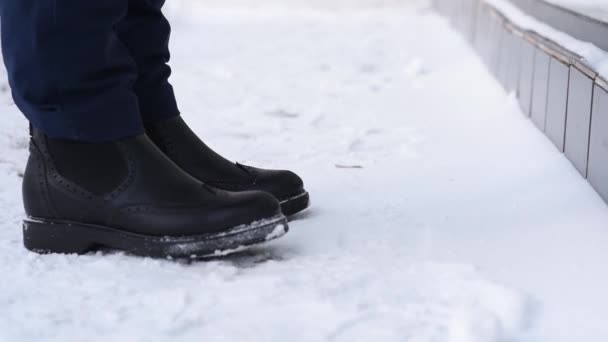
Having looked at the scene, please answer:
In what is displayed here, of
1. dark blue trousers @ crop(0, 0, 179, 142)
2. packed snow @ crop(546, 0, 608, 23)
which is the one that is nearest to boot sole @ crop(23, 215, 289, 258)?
dark blue trousers @ crop(0, 0, 179, 142)

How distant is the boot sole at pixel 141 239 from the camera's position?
100 centimetres

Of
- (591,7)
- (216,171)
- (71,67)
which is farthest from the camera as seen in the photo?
(591,7)

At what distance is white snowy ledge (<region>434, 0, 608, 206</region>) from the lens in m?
1.21

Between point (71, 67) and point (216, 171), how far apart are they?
10.7 inches

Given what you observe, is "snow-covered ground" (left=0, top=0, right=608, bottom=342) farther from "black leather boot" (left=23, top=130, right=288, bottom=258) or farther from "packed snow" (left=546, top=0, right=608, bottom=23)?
"packed snow" (left=546, top=0, right=608, bottom=23)

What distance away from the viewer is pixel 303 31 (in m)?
3.42

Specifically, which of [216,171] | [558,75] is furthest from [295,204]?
[558,75]

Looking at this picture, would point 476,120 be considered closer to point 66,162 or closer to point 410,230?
point 410,230

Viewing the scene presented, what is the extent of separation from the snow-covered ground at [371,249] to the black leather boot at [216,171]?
0.04m

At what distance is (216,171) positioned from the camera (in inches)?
46.0

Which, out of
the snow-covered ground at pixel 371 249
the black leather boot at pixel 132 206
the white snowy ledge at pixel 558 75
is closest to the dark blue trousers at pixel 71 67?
the black leather boot at pixel 132 206

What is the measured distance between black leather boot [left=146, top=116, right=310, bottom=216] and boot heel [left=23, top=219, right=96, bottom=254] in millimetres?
171

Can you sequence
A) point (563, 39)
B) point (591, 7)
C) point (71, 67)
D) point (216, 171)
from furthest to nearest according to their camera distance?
point (563, 39) < point (591, 7) < point (216, 171) < point (71, 67)

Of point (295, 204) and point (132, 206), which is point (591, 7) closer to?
point (295, 204)
